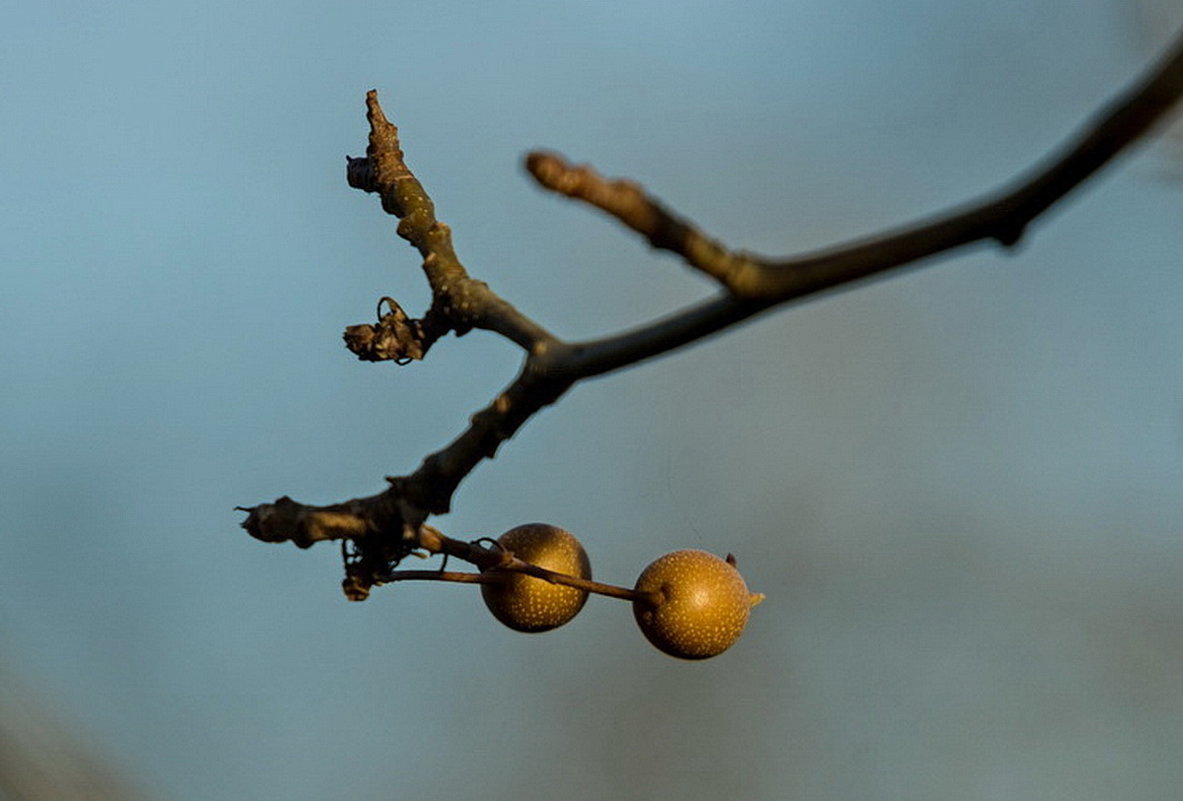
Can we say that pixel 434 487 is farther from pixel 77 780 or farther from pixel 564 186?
pixel 77 780

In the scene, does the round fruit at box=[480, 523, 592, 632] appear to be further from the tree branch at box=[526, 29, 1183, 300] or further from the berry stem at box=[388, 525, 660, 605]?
the tree branch at box=[526, 29, 1183, 300]

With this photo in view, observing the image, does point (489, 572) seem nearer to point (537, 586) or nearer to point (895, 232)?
point (537, 586)

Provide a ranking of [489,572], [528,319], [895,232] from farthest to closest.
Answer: [489,572] → [528,319] → [895,232]

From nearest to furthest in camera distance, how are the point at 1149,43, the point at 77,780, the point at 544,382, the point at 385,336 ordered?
the point at 544,382, the point at 385,336, the point at 1149,43, the point at 77,780

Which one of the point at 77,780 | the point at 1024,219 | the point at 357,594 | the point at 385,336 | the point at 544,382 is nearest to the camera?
the point at 1024,219

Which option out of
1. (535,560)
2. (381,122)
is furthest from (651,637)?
(381,122)

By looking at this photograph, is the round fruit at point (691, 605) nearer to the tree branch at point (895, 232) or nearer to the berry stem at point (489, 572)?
the berry stem at point (489, 572)

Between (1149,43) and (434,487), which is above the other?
(1149,43)

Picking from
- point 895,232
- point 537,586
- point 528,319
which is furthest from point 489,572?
point 895,232
